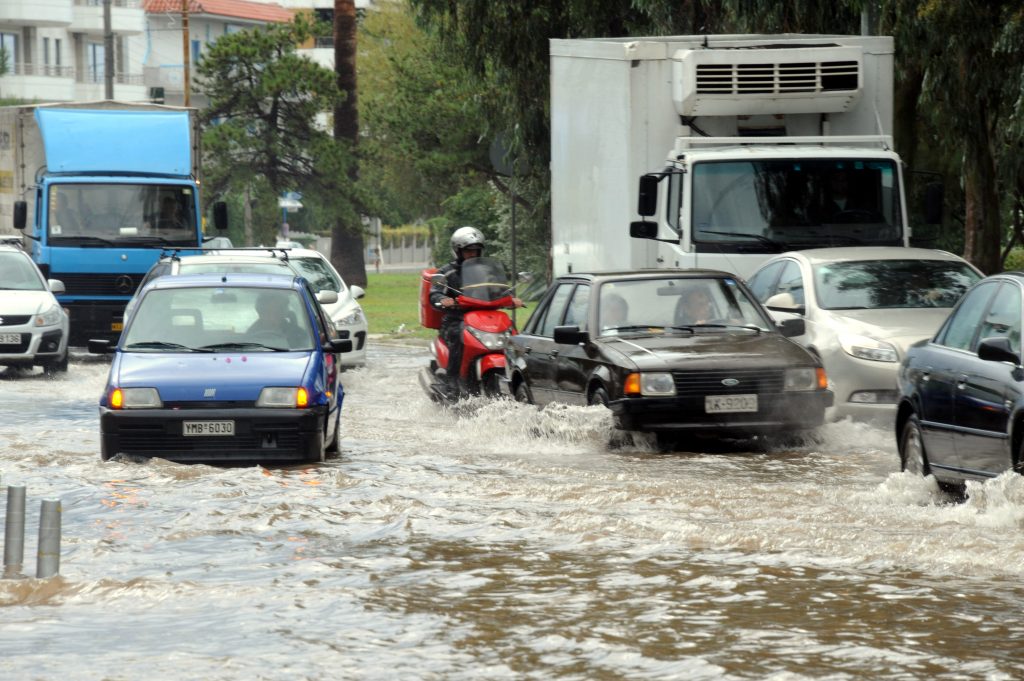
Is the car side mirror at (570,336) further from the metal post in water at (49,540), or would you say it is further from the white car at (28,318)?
the white car at (28,318)

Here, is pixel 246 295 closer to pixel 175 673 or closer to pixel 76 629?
pixel 76 629

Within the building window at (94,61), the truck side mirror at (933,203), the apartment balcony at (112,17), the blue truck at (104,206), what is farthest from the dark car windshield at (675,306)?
the building window at (94,61)

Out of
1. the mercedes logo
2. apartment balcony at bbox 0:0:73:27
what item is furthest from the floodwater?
apartment balcony at bbox 0:0:73:27

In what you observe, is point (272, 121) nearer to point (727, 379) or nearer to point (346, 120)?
point (346, 120)

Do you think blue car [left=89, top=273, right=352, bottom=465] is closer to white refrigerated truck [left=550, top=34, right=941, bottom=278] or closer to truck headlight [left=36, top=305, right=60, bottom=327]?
white refrigerated truck [left=550, top=34, right=941, bottom=278]

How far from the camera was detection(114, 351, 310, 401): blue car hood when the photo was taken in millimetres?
13516

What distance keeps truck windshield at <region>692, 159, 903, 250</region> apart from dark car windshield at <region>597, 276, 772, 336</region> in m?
2.72

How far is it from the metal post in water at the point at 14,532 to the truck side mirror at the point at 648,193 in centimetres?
1011

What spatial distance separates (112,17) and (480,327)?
73797 millimetres

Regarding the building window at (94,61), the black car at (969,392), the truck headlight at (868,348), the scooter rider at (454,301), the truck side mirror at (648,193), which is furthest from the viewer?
the building window at (94,61)

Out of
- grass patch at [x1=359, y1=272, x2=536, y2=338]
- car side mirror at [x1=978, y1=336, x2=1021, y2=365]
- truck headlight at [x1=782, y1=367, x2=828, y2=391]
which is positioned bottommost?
grass patch at [x1=359, y1=272, x2=536, y2=338]

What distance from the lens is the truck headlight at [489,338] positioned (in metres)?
17.6

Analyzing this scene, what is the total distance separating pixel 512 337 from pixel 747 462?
3.47m

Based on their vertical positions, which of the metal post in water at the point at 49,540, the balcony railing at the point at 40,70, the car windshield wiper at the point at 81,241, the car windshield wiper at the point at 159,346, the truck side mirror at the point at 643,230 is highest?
the balcony railing at the point at 40,70
